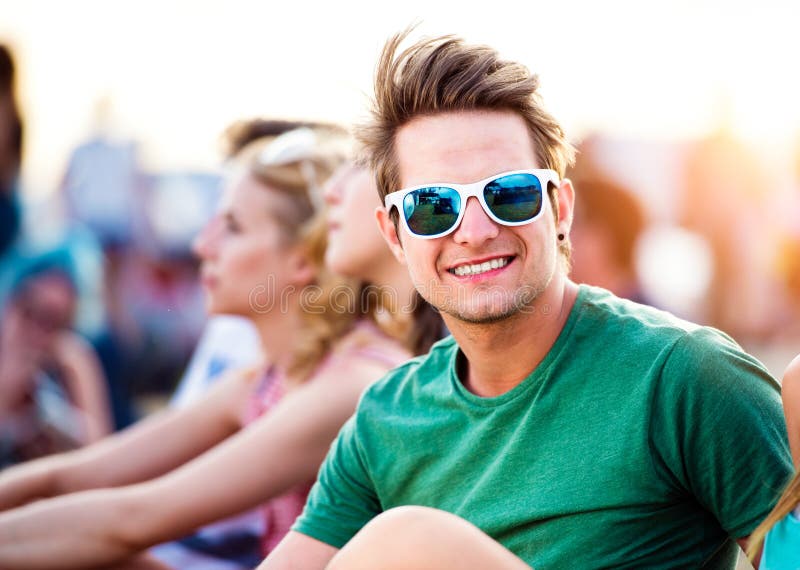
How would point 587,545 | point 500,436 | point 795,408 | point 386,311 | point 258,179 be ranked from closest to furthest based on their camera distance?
point 795,408, point 587,545, point 500,436, point 386,311, point 258,179

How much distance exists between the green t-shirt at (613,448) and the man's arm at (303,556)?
22 cm

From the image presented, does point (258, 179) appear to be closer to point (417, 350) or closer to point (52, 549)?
point (417, 350)

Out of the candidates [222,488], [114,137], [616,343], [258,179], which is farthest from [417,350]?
[114,137]

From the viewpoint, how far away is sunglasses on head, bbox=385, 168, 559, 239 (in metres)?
1.94

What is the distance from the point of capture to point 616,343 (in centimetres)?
186

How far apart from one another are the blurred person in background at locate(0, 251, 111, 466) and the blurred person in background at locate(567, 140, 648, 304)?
2883 mm

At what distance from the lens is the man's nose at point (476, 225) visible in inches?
76.6

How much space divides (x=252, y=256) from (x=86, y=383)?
3.05m

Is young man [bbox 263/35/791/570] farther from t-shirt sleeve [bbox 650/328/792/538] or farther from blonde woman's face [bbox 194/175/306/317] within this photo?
blonde woman's face [bbox 194/175/306/317]

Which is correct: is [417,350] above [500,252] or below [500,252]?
below

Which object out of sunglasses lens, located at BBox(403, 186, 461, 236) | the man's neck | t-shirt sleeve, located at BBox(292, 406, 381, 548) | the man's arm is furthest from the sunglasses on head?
the man's arm

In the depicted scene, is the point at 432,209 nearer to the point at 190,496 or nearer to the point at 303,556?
the point at 303,556

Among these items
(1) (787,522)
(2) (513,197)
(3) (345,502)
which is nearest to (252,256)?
(3) (345,502)

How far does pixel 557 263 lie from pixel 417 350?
960 millimetres
